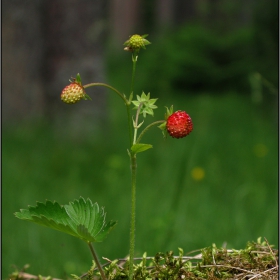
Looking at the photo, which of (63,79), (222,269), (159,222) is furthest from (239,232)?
(63,79)

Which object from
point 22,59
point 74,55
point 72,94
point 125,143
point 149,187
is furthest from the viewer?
point 22,59

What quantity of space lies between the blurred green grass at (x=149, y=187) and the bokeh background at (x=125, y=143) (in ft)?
0.04

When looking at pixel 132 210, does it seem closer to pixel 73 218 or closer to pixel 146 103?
pixel 73 218

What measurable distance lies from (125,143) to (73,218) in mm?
5162

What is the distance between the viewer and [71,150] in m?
6.05

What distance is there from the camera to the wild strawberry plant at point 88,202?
130cm

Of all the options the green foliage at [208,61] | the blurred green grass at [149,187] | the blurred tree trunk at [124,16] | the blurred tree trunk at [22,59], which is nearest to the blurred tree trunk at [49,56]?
the blurred tree trunk at [22,59]

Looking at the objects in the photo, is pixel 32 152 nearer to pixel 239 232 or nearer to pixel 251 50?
pixel 239 232

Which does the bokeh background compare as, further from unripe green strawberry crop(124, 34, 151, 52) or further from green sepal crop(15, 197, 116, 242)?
unripe green strawberry crop(124, 34, 151, 52)

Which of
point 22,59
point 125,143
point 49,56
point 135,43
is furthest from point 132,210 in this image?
point 22,59

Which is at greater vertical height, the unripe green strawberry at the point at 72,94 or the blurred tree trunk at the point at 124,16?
the blurred tree trunk at the point at 124,16

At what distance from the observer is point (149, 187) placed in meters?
4.82

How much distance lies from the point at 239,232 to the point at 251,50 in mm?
6870

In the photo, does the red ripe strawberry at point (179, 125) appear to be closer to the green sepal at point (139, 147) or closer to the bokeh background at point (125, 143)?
the green sepal at point (139, 147)
